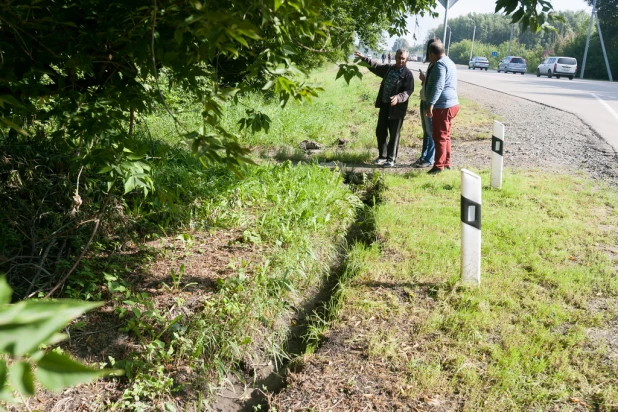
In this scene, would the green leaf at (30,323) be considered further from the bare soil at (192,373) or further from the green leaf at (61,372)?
the bare soil at (192,373)

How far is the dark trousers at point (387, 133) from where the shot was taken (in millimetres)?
8352

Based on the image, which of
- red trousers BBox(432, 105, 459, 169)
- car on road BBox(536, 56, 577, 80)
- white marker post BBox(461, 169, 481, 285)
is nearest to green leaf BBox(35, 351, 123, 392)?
white marker post BBox(461, 169, 481, 285)

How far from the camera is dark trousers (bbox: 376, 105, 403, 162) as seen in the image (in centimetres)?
835

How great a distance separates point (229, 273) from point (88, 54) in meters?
2.10

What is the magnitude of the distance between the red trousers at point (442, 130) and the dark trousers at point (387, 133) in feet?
3.08

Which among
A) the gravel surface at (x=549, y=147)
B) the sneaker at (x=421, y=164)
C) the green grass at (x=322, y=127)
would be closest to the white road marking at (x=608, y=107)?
the gravel surface at (x=549, y=147)

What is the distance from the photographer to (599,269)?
442cm

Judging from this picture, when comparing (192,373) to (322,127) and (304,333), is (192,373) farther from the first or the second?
(322,127)

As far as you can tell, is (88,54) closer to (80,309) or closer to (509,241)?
(80,309)

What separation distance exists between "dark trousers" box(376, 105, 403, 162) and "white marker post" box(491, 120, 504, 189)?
2000mm

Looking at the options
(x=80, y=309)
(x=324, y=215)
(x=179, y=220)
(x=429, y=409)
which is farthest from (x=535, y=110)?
(x=80, y=309)

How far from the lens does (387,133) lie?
8797 millimetres

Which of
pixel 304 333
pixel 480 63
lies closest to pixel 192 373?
pixel 304 333

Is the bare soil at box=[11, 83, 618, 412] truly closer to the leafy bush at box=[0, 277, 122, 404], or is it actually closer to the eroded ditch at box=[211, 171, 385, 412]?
the eroded ditch at box=[211, 171, 385, 412]
